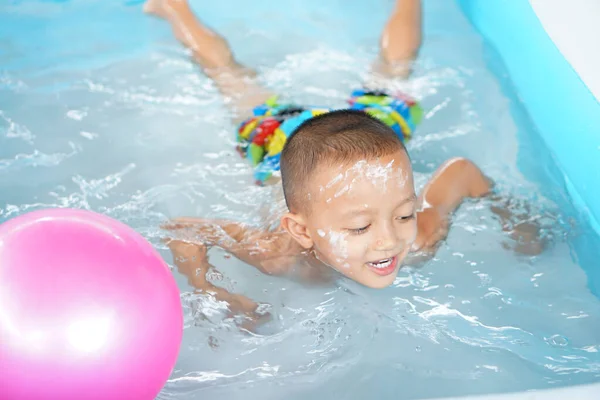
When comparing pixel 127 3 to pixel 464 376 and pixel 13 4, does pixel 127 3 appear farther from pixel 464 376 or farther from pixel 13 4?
pixel 464 376

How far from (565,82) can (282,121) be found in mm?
1012

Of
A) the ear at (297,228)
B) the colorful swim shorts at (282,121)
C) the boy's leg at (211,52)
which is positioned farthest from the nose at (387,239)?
the boy's leg at (211,52)

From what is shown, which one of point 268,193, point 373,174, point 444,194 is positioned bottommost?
point 268,193

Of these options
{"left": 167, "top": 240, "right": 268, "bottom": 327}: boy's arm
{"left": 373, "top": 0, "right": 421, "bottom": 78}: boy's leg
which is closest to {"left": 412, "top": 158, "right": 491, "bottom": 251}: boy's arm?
{"left": 167, "top": 240, "right": 268, "bottom": 327}: boy's arm

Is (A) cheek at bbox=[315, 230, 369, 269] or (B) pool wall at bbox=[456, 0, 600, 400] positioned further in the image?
(B) pool wall at bbox=[456, 0, 600, 400]

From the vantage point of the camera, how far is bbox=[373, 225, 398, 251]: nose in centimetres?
179

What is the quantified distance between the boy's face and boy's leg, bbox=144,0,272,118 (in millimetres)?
1139

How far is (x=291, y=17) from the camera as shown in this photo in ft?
11.8

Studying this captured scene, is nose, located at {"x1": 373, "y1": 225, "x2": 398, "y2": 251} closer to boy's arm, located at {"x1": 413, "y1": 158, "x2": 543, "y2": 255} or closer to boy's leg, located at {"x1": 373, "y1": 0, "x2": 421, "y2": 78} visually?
boy's arm, located at {"x1": 413, "y1": 158, "x2": 543, "y2": 255}

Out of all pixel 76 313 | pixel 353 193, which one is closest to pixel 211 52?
pixel 353 193

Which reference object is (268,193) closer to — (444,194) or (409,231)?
(444,194)

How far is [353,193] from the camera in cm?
180

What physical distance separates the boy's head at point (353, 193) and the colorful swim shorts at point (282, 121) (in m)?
0.48

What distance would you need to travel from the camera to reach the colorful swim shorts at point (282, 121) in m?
2.46
